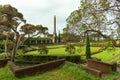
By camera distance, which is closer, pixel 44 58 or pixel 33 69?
pixel 33 69

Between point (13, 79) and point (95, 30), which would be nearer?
point (13, 79)

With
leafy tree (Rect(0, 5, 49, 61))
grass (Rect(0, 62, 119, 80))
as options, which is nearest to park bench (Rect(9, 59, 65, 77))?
grass (Rect(0, 62, 119, 80))

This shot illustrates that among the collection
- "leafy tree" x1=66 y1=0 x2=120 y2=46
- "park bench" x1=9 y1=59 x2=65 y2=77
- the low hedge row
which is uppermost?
"leafy tree" x1=66 y1=0 x2=120 y2=46

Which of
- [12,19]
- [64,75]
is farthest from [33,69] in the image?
[12,19]

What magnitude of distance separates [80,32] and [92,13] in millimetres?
1765

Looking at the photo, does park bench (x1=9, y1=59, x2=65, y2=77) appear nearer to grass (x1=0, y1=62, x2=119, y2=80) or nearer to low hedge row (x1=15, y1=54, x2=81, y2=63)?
grass (x1=0, y1=62, x2=119, y2=80)

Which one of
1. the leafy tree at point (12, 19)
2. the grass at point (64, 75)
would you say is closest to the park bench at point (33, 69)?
the grass at point (64, 75)

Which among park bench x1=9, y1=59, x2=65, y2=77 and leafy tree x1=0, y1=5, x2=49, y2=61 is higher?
leafy tree x1=0, y1=5, x2=49, y2=61

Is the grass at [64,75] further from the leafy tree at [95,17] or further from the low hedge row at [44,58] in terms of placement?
the low hedge row at [44,58]

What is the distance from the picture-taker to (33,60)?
1257 inches

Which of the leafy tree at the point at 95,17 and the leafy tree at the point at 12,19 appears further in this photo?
the leafy tree at the point at 12,19

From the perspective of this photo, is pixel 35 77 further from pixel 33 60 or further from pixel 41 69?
pixel 33 60

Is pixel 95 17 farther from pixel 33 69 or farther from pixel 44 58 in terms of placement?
pixel 44 58

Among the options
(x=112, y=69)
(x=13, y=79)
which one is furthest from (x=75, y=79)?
(x=112, y=69)
